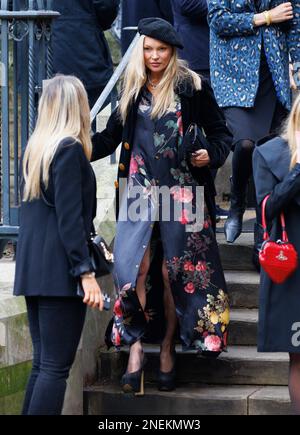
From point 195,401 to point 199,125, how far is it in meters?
1.45

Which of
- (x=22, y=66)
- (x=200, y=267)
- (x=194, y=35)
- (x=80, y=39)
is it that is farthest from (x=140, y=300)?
(x=80, y=39)

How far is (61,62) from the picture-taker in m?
8.38

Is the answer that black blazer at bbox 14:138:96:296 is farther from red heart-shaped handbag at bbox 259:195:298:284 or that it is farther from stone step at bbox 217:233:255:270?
stone step at bbox 217:233:255:270

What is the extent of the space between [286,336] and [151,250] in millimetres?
1080

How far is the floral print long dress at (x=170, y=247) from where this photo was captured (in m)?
6.57

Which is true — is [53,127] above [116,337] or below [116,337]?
above

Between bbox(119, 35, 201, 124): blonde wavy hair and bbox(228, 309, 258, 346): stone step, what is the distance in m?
1.34

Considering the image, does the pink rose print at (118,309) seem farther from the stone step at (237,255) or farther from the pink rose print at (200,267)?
the stone step at (237,255)

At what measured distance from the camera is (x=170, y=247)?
658 centimetres

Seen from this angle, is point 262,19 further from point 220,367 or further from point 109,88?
point 220,367

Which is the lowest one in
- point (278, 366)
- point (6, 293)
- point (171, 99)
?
point (278, 366)

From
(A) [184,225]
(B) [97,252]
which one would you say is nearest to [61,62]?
(A) [184,225]

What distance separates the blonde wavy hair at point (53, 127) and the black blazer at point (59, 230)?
0.15 ft

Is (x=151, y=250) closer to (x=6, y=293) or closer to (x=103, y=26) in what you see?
(x=6, y=293)
